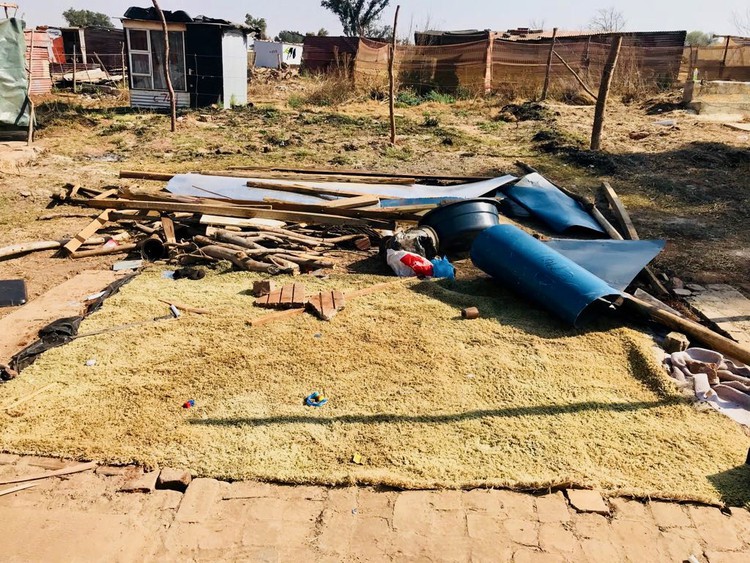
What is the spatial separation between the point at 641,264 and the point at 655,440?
259 centimetres

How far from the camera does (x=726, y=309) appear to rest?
5.73 metres

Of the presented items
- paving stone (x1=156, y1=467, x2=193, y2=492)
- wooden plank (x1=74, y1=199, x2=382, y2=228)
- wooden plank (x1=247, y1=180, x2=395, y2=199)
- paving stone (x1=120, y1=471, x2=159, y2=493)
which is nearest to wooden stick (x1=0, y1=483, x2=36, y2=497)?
paving stone (x1=120, y1=471, x2=159, y2=493)

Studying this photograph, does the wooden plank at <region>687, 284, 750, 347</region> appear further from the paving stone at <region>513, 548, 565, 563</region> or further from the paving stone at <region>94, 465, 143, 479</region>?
the paving stone at <region>94, 465, 143, 479</region>

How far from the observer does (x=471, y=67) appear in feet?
72.8

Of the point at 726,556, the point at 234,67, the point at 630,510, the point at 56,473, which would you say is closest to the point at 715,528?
the point at 726,556

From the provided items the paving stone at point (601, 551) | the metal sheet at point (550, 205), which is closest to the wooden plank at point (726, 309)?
the metal sheet at point (550, 205)

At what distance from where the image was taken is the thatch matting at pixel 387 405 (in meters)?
3.49

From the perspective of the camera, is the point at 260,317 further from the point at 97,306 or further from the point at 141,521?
the point at 141,521

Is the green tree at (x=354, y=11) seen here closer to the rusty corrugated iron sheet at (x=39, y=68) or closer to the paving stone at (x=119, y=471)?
the rusty corrugated iron sheet at (x=39, y=68)

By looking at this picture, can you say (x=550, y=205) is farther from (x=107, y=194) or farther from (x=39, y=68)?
(x=39, y=68)

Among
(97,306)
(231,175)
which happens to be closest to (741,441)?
(97,306)

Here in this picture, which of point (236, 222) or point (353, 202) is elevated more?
point (353, 202)

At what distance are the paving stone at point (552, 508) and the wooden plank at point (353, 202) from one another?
5108mm

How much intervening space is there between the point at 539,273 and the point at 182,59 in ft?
54.6
